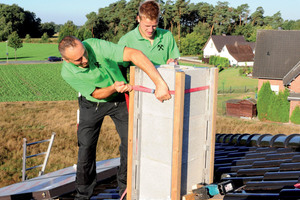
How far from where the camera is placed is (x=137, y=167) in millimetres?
3527

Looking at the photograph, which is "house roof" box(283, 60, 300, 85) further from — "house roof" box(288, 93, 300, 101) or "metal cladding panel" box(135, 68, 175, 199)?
"metal cladding panel" box(135, 68, 175, 199)

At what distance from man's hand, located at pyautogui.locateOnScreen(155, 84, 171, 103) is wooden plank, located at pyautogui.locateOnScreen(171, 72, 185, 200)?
0.08 meters

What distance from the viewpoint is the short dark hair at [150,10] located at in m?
3.84

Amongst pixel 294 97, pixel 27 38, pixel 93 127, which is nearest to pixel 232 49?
pixel 294 97

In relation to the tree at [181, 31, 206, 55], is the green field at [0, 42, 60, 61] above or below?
below

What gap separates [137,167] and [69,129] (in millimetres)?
21049

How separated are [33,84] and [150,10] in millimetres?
49991

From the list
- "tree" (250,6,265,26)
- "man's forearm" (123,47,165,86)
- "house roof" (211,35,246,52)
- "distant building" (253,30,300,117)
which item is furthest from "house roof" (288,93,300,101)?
"tree" (250,6,265,26)

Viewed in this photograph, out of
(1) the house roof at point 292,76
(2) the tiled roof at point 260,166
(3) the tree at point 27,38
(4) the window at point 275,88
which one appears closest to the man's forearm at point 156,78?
(2) the tiled roof at point 260,166

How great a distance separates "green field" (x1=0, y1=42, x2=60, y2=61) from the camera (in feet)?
256

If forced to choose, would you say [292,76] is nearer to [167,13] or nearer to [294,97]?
[294,97]

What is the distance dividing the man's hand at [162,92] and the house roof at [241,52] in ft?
211

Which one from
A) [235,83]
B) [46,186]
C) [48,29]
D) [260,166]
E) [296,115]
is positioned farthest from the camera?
[48,29]

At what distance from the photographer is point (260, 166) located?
4.64 metres
